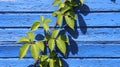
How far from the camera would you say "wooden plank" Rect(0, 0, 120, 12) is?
6.42ft

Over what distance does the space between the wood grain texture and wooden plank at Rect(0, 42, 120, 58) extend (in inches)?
5.3

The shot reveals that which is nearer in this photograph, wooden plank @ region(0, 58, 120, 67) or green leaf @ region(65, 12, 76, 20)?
green leaf @ region(65, 12, 76, 20)

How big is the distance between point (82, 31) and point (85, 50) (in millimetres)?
123

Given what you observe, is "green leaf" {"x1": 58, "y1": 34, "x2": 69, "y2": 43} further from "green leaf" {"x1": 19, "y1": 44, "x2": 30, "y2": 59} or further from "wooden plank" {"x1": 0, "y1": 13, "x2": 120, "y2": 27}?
"green leaf" {"x1": 19, "y1": 44, "x2": 30, "y2": 59}

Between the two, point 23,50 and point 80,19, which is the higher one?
point 80,19

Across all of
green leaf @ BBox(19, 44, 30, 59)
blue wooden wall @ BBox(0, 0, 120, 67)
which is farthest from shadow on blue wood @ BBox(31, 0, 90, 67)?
green leaf @ BBox(19, 44, 30, 59)

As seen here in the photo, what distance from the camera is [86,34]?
200cm

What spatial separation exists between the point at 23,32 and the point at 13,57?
175 mm

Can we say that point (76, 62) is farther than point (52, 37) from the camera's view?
Yes

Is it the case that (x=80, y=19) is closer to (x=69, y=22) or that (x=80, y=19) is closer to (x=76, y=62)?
(x=69, y=22)

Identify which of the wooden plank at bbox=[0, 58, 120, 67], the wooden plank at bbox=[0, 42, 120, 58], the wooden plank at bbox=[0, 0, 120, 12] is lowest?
the wooden plank at bbox=[0, 58, 120, 67]

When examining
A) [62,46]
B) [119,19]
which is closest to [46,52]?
[62,46]

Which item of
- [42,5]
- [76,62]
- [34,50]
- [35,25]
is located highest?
[42,5]

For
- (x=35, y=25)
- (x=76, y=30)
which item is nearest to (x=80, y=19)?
(x=76, y=30)
